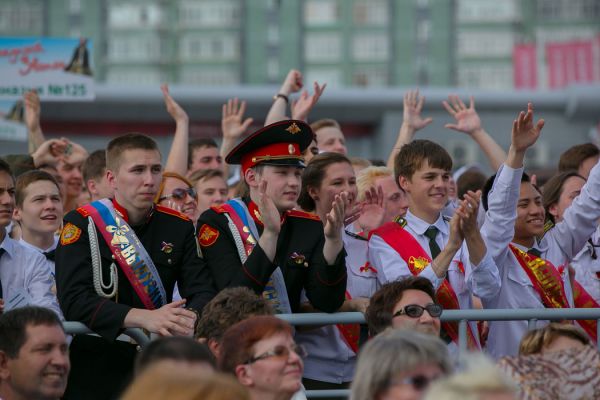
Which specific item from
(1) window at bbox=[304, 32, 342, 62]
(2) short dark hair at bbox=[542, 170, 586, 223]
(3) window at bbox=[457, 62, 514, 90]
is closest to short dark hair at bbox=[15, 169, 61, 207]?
(2) short dark hair at bbox=[542, 170, 586, 223]

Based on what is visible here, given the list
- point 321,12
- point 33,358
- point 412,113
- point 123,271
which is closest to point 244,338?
point 33,358

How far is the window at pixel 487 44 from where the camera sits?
79750 mm

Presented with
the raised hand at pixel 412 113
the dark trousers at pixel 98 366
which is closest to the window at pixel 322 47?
the raised hand at pixel 412 113

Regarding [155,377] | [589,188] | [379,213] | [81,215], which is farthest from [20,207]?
[155,377]

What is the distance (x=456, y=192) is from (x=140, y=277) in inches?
140

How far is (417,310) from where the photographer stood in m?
6.09

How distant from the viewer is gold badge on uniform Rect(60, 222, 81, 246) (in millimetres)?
→ 6562

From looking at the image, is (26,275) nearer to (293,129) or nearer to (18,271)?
(18,271)

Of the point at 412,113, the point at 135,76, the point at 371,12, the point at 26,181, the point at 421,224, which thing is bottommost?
the point at 421,224

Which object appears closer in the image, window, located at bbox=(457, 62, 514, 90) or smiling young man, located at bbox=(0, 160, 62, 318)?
smiling young man, located at bbox=(0, 160, 62, 318)

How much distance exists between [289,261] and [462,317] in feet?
3.18

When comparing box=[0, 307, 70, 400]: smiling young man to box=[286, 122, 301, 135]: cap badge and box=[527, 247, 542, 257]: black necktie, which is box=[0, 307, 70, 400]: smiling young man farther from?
box=[527, 247, 542, 257]: black necktie

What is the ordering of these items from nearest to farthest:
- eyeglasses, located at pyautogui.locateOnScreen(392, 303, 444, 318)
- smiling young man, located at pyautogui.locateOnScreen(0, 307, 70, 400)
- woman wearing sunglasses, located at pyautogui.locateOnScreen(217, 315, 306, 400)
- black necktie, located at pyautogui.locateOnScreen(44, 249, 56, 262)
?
woman wearing sunglasses, located at pyautogui.locateOnScreen(217, 315, 306, 400), smiling young man, located at pyautogui.locateOnScreen(0, 307, 70, 400), eyeglasses, located at pyautogui.locateOnScreen(392, 303, 444, 318), black necktie, located at pyautogui.locateOnScreen(44, 249, 56, 262)

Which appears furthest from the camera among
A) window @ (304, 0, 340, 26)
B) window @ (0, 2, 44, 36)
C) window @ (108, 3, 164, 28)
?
window @ (108, 3, 164, 28)
